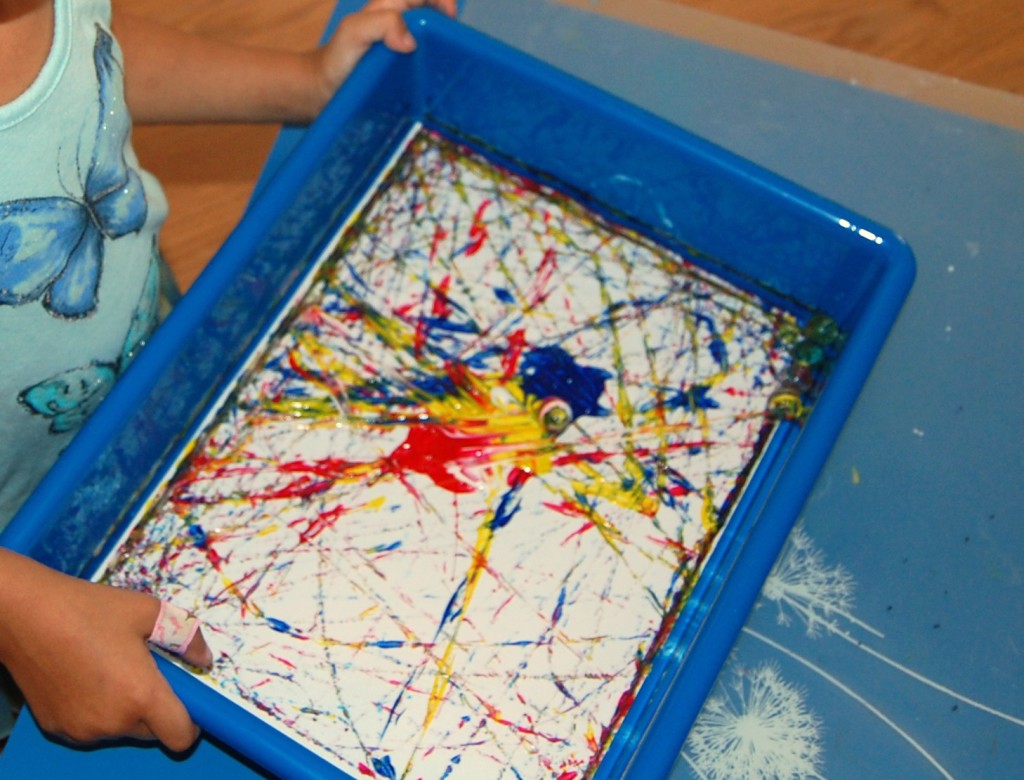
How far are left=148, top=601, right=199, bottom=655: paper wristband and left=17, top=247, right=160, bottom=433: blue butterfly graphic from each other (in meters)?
0.14

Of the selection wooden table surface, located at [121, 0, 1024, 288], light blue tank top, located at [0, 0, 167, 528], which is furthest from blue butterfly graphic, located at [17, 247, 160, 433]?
wooden table surface, located at [121, 0, 1024, 288]

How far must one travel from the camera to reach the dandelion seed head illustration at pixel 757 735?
1.77 feet

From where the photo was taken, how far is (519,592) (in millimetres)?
551

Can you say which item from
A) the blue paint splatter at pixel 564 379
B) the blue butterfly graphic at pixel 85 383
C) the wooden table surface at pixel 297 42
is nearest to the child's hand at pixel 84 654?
the blue butterfly graphic at pixel 85 383

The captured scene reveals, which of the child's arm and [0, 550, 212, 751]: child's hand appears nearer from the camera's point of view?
[0, 550, 212, 751]: child's hand

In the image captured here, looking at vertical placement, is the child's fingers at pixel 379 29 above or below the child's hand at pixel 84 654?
above

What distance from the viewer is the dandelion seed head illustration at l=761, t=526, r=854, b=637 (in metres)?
0.57

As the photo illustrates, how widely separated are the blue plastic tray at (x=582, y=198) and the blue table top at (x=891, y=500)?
49mm

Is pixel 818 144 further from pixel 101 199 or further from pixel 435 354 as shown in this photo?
pixel 101 199

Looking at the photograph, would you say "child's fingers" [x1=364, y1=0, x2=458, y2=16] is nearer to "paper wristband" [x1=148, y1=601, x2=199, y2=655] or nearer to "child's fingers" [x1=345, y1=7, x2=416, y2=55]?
"child's fingers" [x1=345, y1=7, x2=416, y2=55]

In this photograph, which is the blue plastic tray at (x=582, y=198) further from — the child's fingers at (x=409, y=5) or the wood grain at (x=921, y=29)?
the wood grain at (x=921, y=29)

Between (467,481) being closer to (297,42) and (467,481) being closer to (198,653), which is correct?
(198,653)

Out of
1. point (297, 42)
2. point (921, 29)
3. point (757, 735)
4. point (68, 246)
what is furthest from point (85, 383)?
point (921, 29)

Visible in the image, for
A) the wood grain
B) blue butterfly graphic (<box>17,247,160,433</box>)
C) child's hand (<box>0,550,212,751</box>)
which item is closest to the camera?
child's hand (<box>0,550,212,751</box>)
